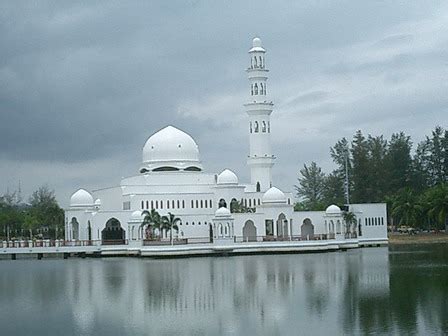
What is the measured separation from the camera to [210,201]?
76375 millimetres

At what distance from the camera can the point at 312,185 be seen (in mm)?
113188

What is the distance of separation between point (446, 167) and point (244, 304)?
68652mm

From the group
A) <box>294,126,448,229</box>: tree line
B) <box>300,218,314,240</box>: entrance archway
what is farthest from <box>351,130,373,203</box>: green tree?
<box>300,218,314,240</box>: entrance archway

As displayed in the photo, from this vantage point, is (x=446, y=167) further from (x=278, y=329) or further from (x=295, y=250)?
(x=278, y=329)

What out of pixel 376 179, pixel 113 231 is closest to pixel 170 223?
pixel 113 231

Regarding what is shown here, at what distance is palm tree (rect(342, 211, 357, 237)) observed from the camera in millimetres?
75500

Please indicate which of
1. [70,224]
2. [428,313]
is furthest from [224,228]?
[428,313]

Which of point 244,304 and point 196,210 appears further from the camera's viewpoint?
point 196,210

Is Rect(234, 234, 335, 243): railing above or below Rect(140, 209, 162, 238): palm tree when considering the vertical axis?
below

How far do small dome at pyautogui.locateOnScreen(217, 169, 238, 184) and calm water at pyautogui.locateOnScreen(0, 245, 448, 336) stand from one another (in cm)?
2473

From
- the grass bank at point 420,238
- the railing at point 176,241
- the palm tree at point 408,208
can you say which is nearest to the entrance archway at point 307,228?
the grass bank at point 420,238

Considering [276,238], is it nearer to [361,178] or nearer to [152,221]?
[152,221]

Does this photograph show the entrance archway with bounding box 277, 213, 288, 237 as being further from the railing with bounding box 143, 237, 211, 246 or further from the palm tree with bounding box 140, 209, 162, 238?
the palm tree with bounding box 140, 209, 162, 238

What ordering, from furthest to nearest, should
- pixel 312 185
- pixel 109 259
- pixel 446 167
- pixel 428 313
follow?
1. pixel 312 185
2. pixel 446 167
3. pixel 109 259
4. pixel 428 313
